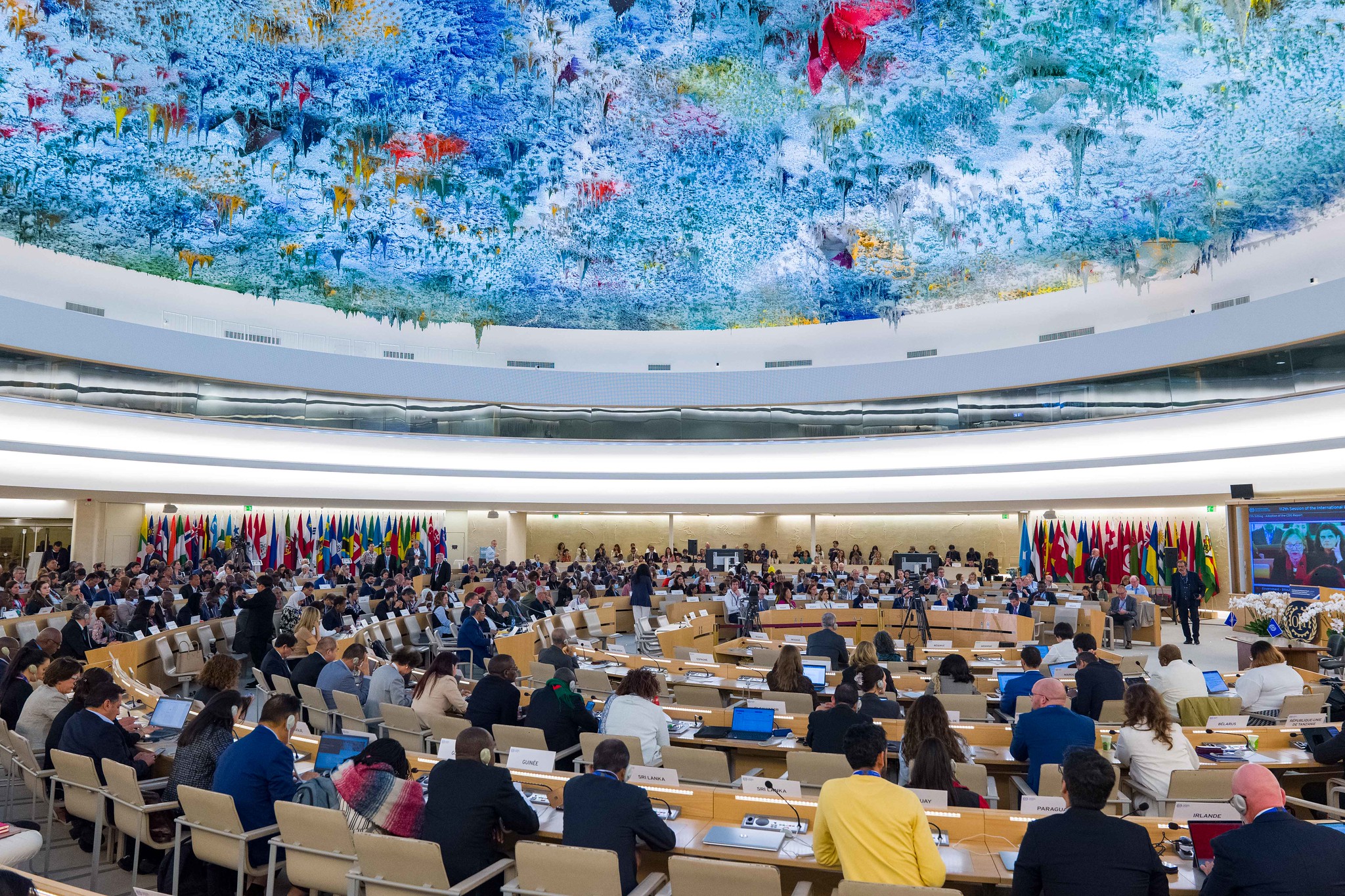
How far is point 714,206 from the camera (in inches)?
646

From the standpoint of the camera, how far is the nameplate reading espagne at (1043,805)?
14.5 feet

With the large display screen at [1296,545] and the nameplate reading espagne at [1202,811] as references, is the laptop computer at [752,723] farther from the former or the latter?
the large display screen at [1296,545]

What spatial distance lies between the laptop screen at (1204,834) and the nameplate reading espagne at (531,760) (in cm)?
339

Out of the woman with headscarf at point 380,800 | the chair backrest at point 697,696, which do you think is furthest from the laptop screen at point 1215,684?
the woman with headscarf at point 380,800

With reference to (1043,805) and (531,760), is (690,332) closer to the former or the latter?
(531,760)

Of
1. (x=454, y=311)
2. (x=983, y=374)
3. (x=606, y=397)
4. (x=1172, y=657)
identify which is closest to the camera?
(x=1172, y=657)

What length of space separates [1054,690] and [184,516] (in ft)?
72.8

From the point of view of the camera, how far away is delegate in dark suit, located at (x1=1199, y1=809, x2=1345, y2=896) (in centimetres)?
307

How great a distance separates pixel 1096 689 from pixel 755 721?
9.93ft

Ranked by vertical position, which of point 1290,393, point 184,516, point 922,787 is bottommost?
point 922,787

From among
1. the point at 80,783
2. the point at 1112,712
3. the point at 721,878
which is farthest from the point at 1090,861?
the point at 80,783

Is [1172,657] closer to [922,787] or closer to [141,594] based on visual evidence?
[922,787]

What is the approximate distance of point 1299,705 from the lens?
7086 millimetres

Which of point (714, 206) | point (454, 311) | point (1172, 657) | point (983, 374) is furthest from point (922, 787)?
point (454, 311)
